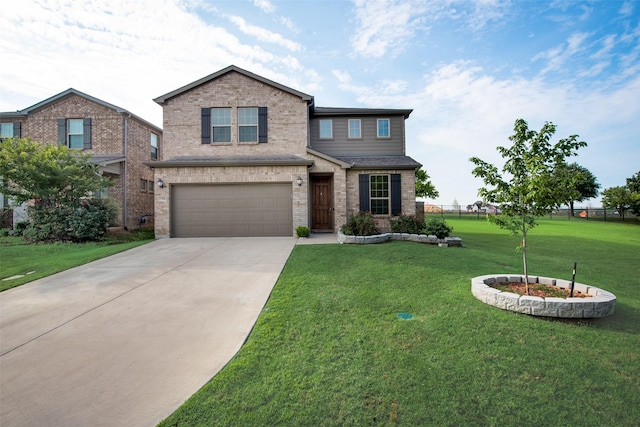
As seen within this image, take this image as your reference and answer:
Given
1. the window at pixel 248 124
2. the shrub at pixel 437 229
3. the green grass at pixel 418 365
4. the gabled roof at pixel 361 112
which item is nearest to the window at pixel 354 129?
the gabled roof at pixel 361 112

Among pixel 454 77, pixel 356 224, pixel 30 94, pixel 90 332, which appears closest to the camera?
pixel 90 332

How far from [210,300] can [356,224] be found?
5891 millimetres

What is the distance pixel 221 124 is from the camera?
12.0 meters

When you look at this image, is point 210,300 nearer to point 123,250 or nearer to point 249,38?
point 123,250

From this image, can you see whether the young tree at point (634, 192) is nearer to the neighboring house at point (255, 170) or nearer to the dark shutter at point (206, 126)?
the neighboring house at point (255, 170)

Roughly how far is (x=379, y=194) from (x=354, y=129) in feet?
12.0

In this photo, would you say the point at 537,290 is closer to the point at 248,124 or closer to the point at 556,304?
the point at 556,304

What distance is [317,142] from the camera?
13.4 m

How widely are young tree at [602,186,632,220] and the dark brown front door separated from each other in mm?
27022

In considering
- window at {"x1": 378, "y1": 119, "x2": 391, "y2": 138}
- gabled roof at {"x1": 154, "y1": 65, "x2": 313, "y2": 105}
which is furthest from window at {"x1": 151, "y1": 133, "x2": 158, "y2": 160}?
window at {"x1": 378, "y1": 119, "x2": 391, "y2": 138}

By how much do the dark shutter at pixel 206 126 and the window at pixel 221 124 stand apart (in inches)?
8.1

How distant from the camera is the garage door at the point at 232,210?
11195mm

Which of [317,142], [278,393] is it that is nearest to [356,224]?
[317,142]

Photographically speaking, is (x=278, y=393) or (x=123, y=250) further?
(x=123, y=250)
